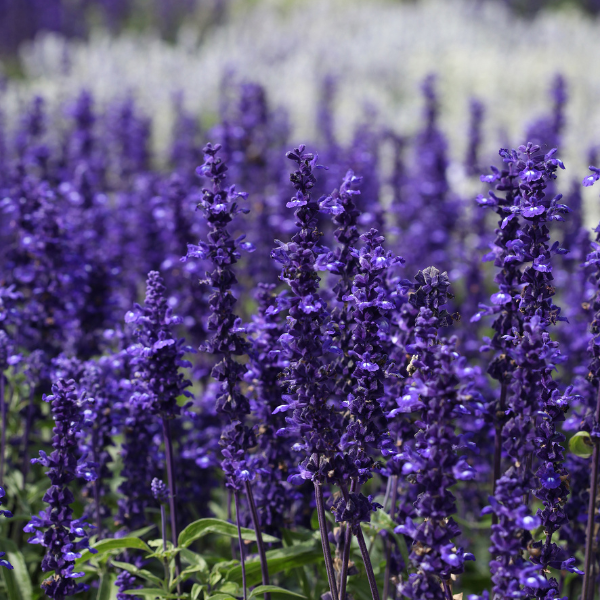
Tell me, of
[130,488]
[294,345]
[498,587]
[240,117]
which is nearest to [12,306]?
[130,488]

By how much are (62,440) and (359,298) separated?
2.50 m

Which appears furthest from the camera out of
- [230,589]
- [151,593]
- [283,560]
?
[283,560]

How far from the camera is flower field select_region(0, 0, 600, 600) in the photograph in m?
5.26

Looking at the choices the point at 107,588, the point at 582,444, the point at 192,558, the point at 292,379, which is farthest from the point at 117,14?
the point at 582,444

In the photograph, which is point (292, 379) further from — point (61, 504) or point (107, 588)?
point (107, 588)

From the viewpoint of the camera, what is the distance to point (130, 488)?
7.23 meters

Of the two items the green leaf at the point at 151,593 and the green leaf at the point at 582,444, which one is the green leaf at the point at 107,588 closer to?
the green leaf at the point at 151,593

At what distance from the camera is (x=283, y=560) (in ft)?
21.8

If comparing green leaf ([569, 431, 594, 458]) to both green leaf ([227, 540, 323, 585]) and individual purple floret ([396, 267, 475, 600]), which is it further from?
green leaf ([227, 540, 323, 585])

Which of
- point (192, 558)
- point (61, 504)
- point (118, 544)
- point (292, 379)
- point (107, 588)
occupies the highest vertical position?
point (292, 379)

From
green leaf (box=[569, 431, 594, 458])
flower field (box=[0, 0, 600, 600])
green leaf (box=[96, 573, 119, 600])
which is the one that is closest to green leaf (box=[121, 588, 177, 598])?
flower field (box=[0, 0, 600, 600])

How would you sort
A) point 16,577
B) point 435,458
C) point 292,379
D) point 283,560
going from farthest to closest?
point 16,577, point 283,560, point 292,379, point 435,458

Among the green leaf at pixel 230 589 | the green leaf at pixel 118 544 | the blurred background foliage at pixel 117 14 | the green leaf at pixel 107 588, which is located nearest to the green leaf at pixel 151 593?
the green leaf at pixel 118 544

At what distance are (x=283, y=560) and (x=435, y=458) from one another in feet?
8.61
